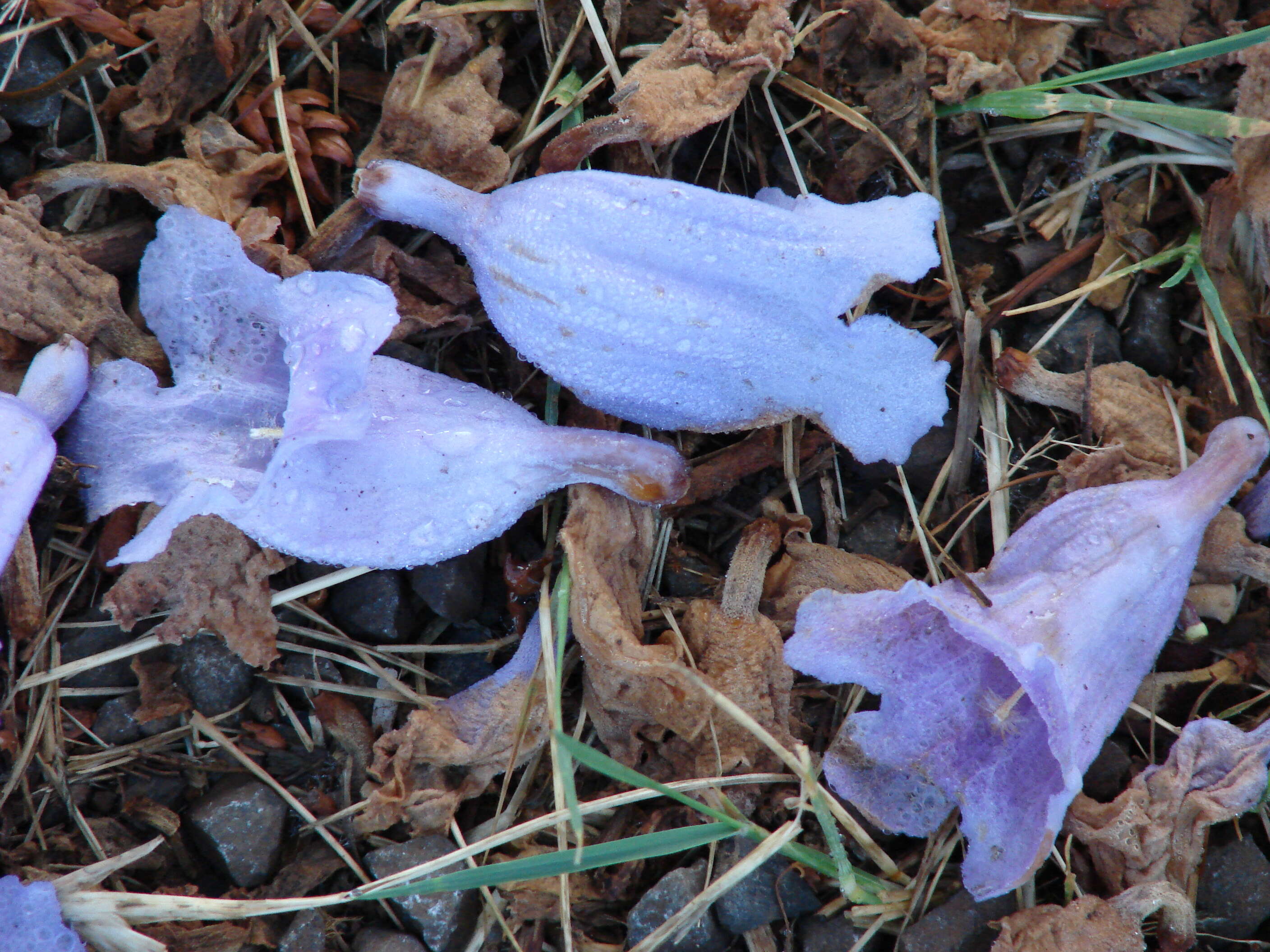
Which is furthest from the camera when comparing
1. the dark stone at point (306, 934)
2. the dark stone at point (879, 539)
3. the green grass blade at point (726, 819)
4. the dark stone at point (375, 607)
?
the dark stone at point (879, 539)

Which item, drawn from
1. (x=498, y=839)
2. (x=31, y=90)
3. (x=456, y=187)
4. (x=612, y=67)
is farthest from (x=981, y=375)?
(x=31, y=90)

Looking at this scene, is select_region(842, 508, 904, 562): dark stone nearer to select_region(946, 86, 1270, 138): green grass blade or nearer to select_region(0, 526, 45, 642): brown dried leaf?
select_region(946, 86, 1270, 138): green grass blade

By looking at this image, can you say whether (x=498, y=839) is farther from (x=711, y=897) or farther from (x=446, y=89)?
(x=446, y=89)

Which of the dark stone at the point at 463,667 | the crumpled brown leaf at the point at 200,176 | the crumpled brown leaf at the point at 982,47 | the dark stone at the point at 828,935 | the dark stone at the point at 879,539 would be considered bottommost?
the dark stone at the point at 828,935

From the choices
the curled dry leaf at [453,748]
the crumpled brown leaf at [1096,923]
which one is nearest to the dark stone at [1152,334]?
the crumpled brown leaf at [1096,923]

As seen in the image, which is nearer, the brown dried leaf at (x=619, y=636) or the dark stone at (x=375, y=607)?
the brown dried leaf at (x=619, y=636)

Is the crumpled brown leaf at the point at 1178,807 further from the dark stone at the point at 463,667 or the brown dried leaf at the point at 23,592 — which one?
the brown dried leaf at the point at 23,592

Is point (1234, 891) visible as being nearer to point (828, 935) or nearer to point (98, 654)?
point (828, 935)
